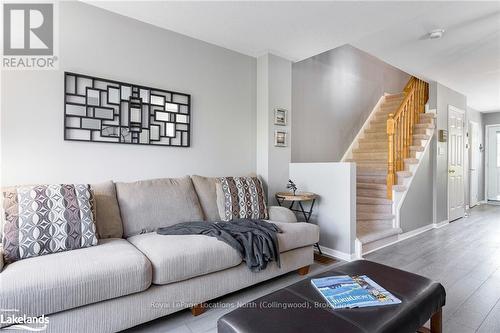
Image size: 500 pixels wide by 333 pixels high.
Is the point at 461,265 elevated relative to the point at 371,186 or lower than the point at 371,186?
lower

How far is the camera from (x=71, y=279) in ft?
4.74

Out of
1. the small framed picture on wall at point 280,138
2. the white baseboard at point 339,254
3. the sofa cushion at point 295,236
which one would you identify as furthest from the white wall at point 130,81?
the white baseboard at point 339,254

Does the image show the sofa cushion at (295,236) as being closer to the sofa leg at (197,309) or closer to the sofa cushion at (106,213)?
the sofa leg at (197,309)

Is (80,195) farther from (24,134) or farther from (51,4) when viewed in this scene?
(51,4)

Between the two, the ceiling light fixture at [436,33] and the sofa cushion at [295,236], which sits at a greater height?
the ceiling light fixture at [436,33]

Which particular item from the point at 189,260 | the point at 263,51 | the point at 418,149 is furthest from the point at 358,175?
the point at 189,260

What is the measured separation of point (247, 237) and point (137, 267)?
2.72ft

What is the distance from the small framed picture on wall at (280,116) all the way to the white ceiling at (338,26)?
71 centimetres

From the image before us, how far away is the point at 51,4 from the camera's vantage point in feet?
7.45

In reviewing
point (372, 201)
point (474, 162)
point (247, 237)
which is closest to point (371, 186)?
point (372, 201)

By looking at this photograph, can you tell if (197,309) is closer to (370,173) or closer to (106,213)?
(106,213)

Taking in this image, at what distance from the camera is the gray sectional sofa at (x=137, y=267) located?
142 centimetres

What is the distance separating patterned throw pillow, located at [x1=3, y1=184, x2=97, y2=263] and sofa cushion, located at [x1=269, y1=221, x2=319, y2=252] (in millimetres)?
1446

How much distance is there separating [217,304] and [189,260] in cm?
53
